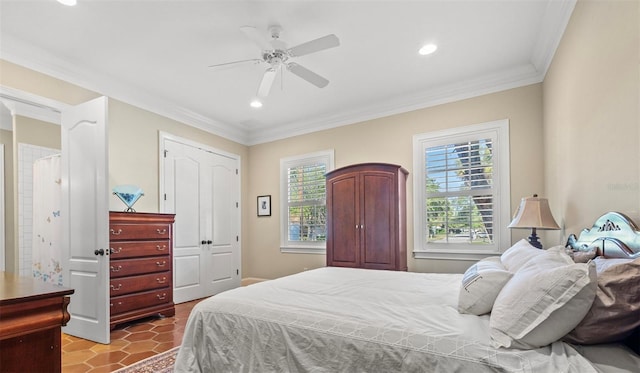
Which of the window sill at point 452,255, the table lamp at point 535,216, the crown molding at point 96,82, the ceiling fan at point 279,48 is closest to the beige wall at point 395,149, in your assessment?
the window sill at point 452,255

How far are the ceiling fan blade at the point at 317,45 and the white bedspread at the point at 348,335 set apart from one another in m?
1.79

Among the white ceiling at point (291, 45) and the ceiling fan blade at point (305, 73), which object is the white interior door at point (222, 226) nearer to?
the white ceiling at point (291, 45)

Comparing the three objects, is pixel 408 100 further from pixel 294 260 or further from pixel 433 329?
pixel 433 329

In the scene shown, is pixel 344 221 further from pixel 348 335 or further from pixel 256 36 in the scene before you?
pixel 348 335

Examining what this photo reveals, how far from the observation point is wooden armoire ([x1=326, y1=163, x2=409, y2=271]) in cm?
374

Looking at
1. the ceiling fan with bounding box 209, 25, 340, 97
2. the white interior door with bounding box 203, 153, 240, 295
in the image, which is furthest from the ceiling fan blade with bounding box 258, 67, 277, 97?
the white interior door with bounding box 203, 153, 240, 295

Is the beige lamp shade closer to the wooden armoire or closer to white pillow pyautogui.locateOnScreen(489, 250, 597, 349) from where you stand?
the wooden armoire

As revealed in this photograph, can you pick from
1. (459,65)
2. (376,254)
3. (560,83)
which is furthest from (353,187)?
(560,83)

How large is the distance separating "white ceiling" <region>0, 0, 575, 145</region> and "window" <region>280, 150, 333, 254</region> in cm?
103

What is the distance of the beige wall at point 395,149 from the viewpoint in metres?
3.48

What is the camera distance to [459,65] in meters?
3.37

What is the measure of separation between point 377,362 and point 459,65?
3.13m

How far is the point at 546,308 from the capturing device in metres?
1.17

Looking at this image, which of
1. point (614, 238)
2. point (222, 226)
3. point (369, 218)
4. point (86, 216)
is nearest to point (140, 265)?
point (86, 216)
